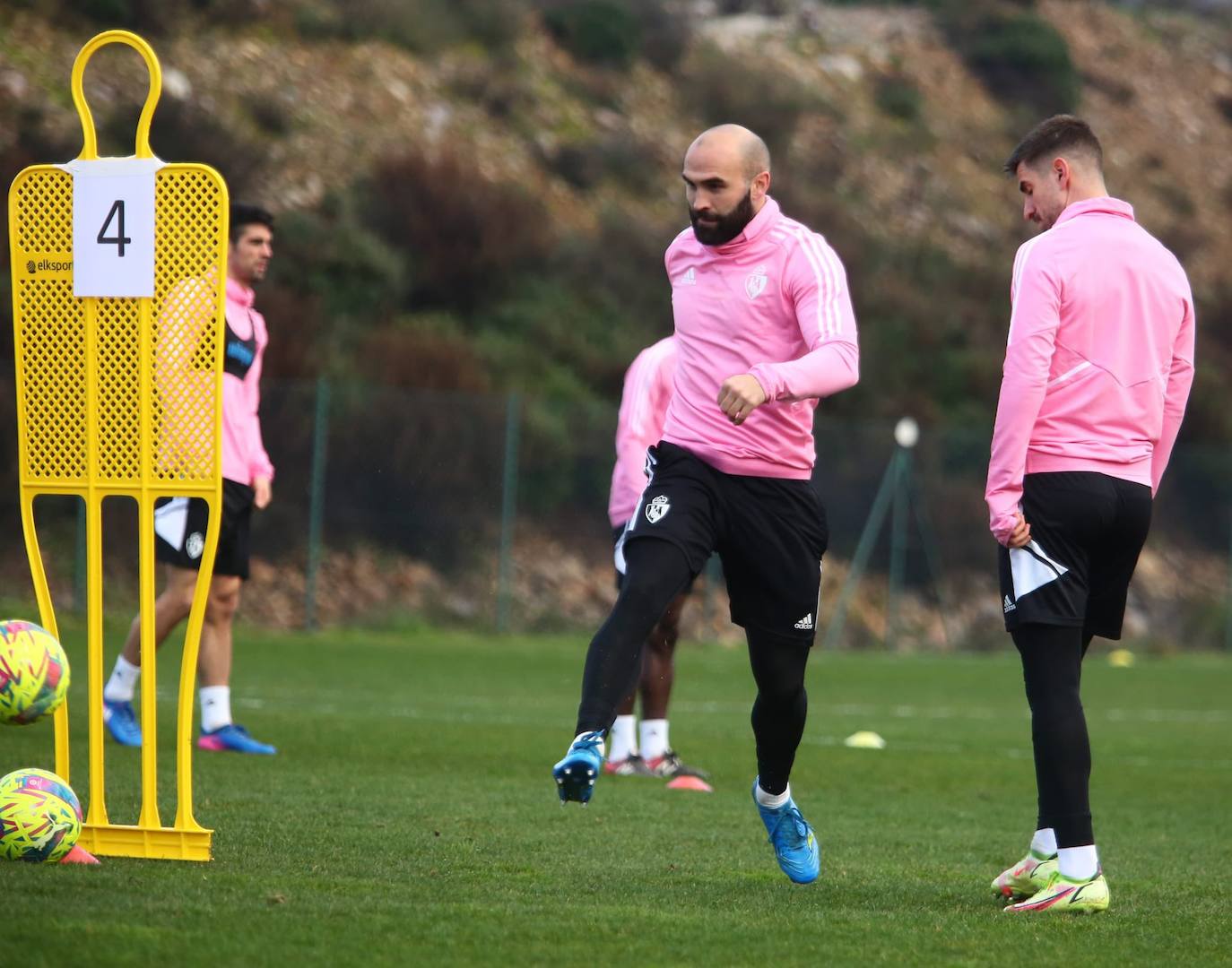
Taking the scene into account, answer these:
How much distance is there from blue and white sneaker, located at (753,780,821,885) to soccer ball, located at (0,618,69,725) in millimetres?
2170

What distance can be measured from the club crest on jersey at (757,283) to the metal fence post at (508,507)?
1685 centimetres

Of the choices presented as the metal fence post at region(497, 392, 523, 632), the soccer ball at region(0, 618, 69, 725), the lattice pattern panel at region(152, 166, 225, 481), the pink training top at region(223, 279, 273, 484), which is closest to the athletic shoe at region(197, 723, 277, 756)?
the pink training top at region(223, 279, 273, 484)

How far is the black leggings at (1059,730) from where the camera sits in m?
5.18

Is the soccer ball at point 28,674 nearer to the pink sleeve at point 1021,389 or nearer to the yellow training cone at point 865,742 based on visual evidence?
the pink sleeve at point 1021,389

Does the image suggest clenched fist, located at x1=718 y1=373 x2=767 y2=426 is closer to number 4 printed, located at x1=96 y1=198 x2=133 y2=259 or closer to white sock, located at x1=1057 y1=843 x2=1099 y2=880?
white sock, located at x1=1057 y1=843 x2=1099 y2=880

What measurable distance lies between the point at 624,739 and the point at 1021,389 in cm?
443

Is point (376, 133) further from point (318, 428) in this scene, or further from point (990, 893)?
point (990, 893)

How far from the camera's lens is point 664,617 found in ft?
28.8

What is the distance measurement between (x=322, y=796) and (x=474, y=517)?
15.4m

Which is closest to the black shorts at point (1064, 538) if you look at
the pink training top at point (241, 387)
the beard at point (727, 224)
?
the beard at point (727, 224)

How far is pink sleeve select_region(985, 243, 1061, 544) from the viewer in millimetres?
5152

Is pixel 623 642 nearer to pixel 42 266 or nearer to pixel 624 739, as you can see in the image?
pixel 42 266

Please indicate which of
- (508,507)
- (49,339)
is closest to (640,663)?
(49,339)

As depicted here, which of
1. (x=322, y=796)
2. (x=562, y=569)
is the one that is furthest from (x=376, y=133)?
(x=322, y=796)
